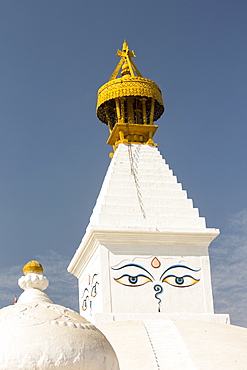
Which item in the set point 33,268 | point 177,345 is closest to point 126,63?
point 177,345

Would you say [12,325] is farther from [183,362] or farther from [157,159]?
[157,159]

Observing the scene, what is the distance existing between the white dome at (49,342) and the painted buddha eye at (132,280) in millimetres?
9640

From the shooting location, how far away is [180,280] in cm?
1390

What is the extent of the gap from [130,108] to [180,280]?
20.4ft

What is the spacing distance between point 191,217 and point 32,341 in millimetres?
11456

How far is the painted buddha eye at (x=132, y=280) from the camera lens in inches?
532

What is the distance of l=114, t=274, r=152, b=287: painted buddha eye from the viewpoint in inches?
532

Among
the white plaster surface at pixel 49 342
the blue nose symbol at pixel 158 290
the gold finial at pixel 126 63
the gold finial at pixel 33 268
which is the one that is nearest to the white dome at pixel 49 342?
the white plaster surface at pixel 49 342

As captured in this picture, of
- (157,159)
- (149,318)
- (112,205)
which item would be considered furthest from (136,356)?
(157,159)

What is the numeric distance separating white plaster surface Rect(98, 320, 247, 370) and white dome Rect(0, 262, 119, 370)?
5.59 metres

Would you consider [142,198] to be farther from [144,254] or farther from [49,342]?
[49,342]

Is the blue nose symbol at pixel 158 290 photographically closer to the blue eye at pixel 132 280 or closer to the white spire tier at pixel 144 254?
the white spire tier at pixel 144 254

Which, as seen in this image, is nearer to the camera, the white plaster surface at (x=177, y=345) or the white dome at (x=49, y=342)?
the white dome at (x=49, y=342)

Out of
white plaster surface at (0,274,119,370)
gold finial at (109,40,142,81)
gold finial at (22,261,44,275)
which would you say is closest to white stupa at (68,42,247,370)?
gold finial at (109,40,142,81)
